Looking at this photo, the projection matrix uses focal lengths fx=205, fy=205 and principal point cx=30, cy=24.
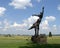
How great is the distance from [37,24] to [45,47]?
25.3 ft

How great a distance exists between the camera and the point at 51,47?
22125 millimetres

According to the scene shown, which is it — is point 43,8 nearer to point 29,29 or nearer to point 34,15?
point 34,15

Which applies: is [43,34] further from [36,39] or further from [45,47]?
[45,47]

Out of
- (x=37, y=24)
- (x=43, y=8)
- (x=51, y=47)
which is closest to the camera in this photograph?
(x=51, y=47)

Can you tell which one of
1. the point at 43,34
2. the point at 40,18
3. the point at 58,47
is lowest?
the point at 58,47

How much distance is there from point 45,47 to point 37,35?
7437 mm

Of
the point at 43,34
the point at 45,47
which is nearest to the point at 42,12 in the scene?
the point at 43,34

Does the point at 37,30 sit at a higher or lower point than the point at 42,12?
lower

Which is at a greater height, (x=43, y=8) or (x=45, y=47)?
(x=43, y=8)

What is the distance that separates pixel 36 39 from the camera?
29391 mm

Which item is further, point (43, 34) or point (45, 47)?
point (43, 34)

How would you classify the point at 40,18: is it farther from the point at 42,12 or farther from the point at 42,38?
the point at 42,38

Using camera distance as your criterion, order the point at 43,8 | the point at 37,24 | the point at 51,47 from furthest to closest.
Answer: the point at 37,24 → the point at 43,8 → the point at 51,47

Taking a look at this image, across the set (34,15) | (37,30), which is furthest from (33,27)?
(34,15)
